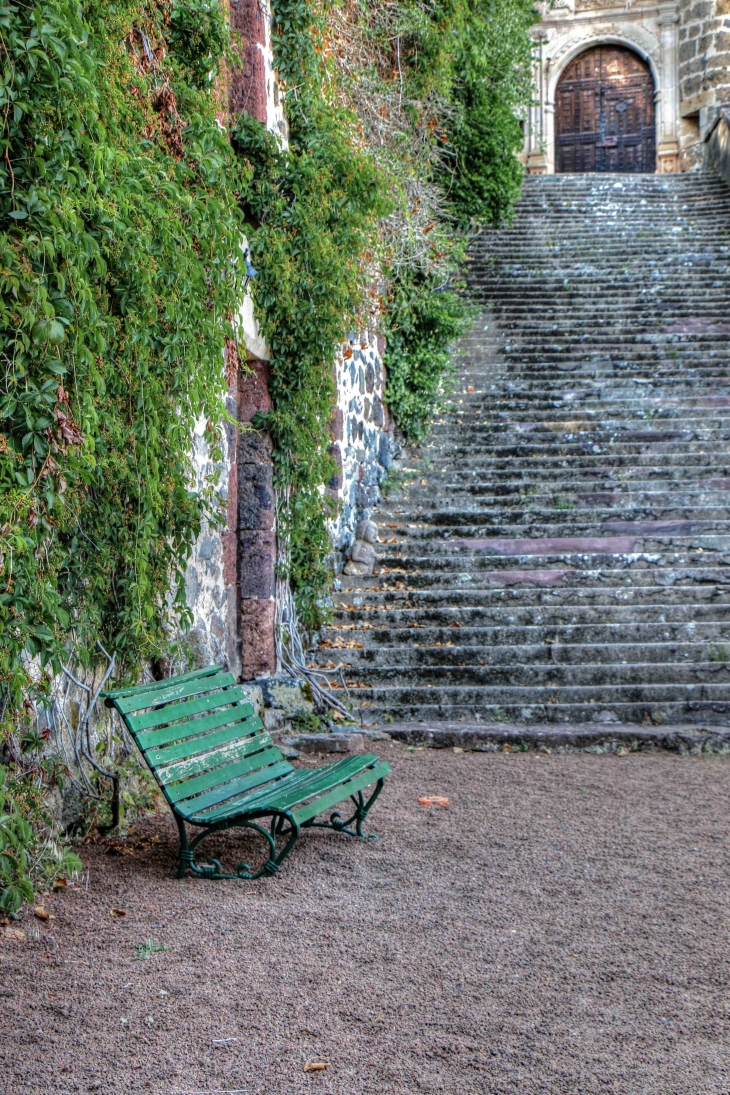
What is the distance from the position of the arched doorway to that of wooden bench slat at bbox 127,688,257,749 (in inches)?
742

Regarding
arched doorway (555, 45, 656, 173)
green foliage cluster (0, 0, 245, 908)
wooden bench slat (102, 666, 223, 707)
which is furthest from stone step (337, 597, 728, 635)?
arched doorway (555, 45, 656, 173)

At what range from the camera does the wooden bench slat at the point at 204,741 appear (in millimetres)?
3781

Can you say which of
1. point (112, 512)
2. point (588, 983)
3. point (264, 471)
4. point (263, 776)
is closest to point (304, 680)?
point (264, 471)

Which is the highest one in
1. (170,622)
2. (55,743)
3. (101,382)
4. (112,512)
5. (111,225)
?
(111,225)

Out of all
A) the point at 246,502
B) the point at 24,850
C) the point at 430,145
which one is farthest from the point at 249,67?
the point at 430,145

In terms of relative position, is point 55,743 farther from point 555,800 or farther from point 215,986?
point 555,800

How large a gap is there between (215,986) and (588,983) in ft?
3.35

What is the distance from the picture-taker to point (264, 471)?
6.67 metres

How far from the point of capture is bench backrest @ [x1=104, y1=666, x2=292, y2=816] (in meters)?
3.78

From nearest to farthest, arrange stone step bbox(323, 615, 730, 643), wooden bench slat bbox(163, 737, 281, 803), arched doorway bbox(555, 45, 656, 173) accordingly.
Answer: wooden bench slat bbox(163, 737, 281, 803), stone step bbox(323, 615, 730, 643), arched doorway bbox(555, 45, 656, 173)

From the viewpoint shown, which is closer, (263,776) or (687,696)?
(263,776)

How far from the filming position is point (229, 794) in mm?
4023

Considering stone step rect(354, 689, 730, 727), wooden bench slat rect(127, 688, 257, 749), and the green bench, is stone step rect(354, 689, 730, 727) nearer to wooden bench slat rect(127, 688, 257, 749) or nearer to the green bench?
the green bench

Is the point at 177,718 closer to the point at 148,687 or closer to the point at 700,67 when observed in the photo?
the point at 148,687
